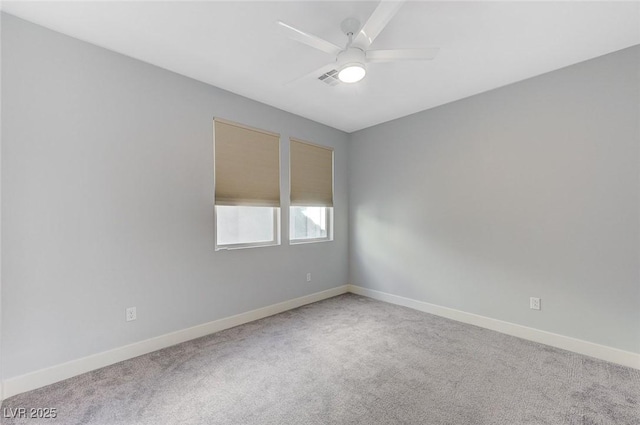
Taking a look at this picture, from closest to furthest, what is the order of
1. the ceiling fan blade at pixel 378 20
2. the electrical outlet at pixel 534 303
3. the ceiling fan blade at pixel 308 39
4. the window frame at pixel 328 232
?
1. the ceiling fan blade at pixel 378 20
2. the ceiling fan blade at pixel 308 39
3. the electrical outlet at pixel 534 303
4. the window frame at pixel 328 232

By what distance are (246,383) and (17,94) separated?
8.91 ft

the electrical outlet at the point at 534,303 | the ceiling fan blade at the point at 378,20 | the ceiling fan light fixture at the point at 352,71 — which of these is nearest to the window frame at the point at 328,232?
the ceiling fan light fixture at the point at 352,71

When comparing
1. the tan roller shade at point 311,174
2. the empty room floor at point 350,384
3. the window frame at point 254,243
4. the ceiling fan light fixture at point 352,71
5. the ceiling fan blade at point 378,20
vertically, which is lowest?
the empty room floor at point 350,384

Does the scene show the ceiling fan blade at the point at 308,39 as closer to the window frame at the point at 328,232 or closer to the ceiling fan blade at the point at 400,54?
the ceiling fan blade at the point at 400,54

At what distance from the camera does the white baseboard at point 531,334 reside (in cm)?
240

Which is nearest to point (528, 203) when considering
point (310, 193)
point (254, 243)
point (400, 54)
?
point (400, 54)

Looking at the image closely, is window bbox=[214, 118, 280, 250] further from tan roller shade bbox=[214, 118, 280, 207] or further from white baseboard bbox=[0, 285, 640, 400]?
white baseboard bbox=[0, 285, 640, 400]

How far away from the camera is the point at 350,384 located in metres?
2.13

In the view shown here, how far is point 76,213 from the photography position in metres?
2.25

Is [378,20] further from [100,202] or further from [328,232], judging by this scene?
[328,232]

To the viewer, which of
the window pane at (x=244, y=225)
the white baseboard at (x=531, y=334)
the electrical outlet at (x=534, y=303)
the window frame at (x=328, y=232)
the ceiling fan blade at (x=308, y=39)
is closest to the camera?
the ceiling fan blade at (x=308, y=39)

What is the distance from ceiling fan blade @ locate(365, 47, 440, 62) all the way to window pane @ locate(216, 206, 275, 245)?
222cm

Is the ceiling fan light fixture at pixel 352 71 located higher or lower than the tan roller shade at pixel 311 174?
higher

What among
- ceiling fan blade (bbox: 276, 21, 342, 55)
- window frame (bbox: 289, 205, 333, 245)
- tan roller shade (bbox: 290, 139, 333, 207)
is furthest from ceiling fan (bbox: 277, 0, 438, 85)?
window frame (bbox: 289, 205, 333, 245)
